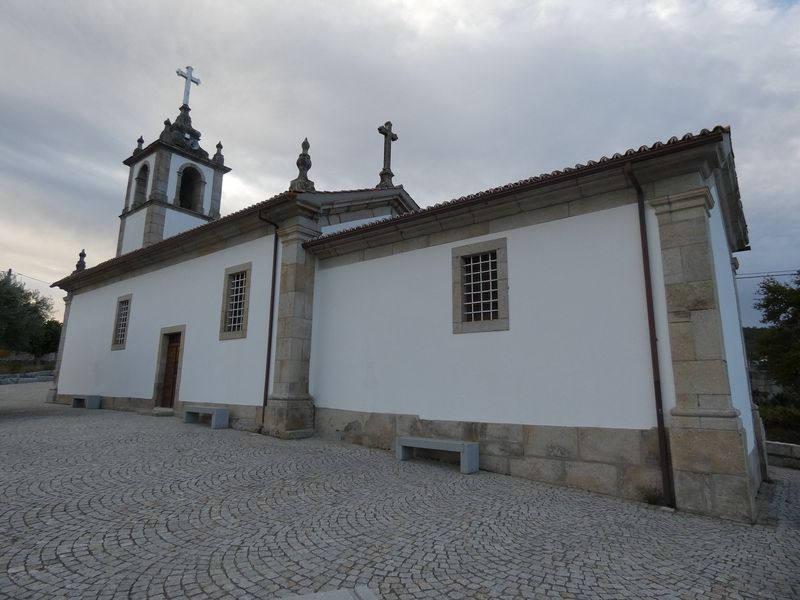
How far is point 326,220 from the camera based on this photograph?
10539 mm

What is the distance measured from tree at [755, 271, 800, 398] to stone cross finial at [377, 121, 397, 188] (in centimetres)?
1765

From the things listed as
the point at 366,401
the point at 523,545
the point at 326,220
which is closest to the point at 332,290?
the point at 326,220

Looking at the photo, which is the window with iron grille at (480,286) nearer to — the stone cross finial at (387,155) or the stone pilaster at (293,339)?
the stone pilaster at (293,339)

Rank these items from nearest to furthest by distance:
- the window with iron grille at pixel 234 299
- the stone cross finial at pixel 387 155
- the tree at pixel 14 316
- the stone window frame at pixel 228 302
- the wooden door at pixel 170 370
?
the stone window frame at pixel 228 302
the window with iron grille at pixel 234 299
the wooden door at pixel 170 370
the stone cross finial at pixel 387 155
the tree at pixel 14 316

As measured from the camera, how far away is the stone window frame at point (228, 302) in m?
10.4

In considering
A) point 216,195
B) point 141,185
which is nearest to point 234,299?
point 216,195

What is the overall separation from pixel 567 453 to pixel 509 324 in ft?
6.37

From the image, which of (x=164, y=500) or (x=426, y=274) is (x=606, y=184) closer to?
(x=426, y=274)

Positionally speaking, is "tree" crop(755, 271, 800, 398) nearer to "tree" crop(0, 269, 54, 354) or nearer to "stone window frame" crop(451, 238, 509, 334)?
"stone window frame" crop(451, 238, 509, 334)

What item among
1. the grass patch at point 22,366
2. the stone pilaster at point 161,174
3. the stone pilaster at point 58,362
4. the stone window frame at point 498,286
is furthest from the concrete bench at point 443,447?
the grass patch at point 22,366

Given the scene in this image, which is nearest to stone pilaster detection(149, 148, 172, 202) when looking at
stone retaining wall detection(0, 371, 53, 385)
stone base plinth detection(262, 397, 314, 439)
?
stone base plinth detection(262, 397, 314, 439)

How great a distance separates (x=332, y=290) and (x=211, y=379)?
151 inches

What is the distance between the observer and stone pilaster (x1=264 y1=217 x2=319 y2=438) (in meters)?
8.98

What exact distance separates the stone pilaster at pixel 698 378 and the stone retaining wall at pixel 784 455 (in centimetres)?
555
